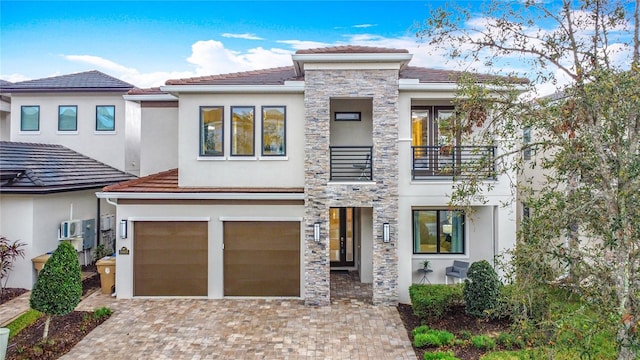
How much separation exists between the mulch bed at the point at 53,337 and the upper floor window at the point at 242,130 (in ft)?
19.8

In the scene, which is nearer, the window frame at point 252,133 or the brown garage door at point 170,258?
the brown garage door at point 170,258

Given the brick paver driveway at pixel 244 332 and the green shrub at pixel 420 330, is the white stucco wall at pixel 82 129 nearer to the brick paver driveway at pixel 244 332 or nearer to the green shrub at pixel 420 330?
the brick paver driveway at pixel 244 332

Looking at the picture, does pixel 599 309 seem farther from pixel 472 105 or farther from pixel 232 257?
pixel 232 257

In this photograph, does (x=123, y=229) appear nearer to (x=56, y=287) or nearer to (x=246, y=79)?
(x=56, y=287)

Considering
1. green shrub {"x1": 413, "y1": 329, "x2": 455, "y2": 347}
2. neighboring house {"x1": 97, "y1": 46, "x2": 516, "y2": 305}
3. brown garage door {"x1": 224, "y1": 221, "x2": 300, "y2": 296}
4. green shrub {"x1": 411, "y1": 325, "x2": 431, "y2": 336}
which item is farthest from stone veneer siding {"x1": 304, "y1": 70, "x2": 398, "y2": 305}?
green shrub {"x1": 413, "y1": 329, "x2": 455, "y2": 347}

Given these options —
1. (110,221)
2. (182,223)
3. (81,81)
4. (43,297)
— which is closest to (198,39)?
(81,81)

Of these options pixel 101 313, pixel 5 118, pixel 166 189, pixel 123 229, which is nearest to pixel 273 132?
pixel 166 189

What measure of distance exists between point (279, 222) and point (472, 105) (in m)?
6.75

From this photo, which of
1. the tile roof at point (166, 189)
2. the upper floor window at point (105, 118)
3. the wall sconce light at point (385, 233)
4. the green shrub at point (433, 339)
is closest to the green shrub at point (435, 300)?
the green shrub at point (433, 339)

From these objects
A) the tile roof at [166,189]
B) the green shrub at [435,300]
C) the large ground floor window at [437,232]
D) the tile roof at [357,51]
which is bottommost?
the green shrub at [435,300]

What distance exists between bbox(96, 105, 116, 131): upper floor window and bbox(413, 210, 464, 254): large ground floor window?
1463 cm

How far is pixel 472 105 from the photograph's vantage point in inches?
271

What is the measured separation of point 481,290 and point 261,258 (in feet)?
20.7

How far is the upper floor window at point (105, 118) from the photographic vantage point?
1756 cm
